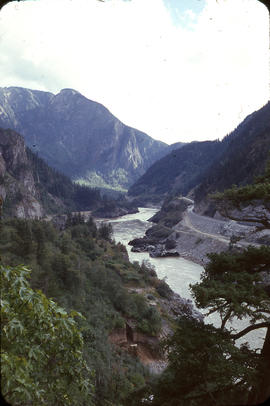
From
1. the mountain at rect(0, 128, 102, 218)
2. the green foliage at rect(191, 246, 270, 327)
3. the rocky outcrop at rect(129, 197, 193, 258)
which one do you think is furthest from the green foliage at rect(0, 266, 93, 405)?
the mountain at rect(0, 128, 102, 218)

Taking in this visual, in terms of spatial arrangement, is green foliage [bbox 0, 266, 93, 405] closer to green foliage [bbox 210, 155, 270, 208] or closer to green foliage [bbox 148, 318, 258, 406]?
green foliage [bbox 148, 318, 258, 406]

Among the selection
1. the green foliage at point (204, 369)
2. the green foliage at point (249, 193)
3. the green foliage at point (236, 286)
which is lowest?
the green foliage at point (204, 369)

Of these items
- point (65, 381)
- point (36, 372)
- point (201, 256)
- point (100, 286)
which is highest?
point (36, 372)

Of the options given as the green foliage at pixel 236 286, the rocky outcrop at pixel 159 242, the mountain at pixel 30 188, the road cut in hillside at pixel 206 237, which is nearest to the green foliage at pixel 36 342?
the green foliage at pixel 236 286

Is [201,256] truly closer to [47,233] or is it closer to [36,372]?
[47,233]

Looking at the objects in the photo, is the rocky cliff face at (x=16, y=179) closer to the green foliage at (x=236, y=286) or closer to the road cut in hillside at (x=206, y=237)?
the road cut in hillside at (x=206, y=237)

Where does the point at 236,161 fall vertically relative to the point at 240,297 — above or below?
above

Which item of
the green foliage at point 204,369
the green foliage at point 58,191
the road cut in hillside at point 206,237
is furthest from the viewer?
the green foliage at point 58,191

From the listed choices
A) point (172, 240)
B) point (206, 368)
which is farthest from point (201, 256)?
point (206, 368)
